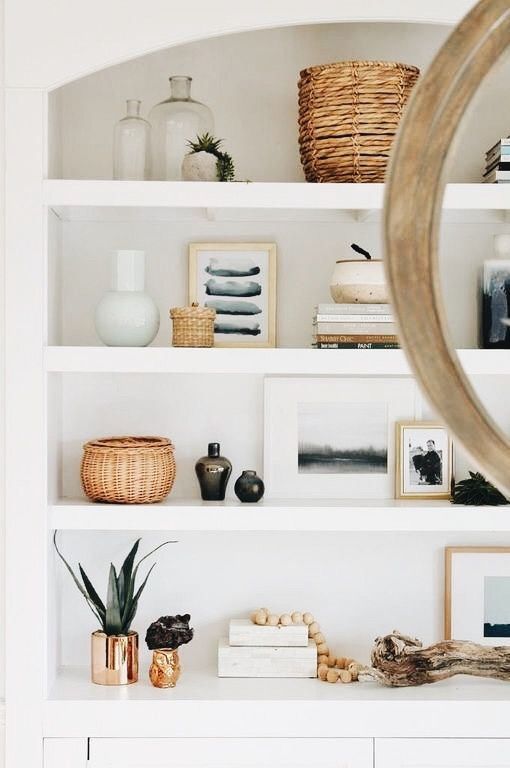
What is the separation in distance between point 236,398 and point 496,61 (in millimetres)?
2146

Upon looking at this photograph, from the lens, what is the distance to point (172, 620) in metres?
2.15

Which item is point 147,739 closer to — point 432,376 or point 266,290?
point 266,290

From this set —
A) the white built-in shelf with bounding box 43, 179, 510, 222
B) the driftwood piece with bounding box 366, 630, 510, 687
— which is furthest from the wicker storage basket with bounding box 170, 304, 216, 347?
the driftwood piece with bounding box 366, 630, 510, 687

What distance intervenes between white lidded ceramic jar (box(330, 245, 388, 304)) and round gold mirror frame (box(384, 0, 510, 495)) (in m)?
1.90

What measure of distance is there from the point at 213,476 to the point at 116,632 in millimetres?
408

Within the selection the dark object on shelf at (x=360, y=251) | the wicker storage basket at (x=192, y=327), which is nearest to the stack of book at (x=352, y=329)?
the dark object on shelf at (x=360, y=251)

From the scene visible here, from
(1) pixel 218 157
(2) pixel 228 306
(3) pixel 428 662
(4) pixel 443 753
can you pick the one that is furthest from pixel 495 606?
(1) pixel 218 157

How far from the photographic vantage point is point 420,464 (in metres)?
2.30

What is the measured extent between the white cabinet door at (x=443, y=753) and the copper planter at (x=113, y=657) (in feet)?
1.85

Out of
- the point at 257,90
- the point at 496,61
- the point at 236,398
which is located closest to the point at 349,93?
the point at 257,90

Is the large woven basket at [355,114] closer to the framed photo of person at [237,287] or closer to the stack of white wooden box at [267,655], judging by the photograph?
the framed photo of person at [237,287]

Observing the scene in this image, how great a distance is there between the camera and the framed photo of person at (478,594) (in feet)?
7.61

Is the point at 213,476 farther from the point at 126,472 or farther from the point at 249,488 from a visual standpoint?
the point at 126,472

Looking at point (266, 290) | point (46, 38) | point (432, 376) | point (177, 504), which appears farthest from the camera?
point (266, 290)
